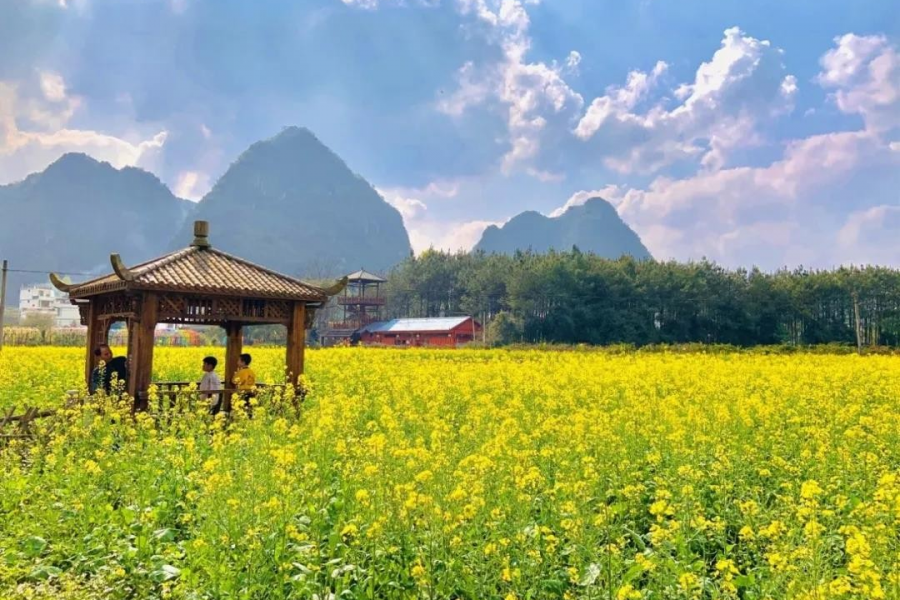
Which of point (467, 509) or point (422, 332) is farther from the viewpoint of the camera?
point (422, 332)

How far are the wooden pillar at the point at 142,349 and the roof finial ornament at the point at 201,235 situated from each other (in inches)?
69.0

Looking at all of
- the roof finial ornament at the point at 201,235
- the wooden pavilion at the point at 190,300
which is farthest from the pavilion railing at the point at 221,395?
the roof finial ornament at the point at 201,235

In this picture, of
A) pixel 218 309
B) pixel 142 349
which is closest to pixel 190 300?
pixel 218 309

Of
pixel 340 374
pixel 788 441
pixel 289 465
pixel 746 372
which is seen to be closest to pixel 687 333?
pixel 746 372

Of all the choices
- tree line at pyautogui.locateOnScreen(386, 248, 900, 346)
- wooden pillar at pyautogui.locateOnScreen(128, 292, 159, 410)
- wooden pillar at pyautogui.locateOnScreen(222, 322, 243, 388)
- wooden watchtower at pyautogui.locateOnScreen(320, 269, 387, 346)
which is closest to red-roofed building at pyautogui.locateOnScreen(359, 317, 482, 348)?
wooden watchtower at pyautogui.locateOnScreen(320, 269, 387, 346)

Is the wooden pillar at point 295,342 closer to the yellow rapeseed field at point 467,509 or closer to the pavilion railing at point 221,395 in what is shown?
the pavilion railing at point 221,395

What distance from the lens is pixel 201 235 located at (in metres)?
10.8

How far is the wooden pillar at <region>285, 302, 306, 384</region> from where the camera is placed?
10.5 m

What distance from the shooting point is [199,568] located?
4.46 metres

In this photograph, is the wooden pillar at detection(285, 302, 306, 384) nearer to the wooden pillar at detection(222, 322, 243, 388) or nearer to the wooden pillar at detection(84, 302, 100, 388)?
the wooden pillar at detection(222, 322, 243, 388)

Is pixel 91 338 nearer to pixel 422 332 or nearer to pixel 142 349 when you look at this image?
pixel 142 349

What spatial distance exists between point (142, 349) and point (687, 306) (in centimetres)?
4809

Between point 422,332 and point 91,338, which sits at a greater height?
point 422,332

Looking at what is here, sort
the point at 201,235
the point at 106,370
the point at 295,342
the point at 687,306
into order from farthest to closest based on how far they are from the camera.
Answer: the point at 687,306 < the point at 201,235 < the point at 295,342 < the point at 106,370
